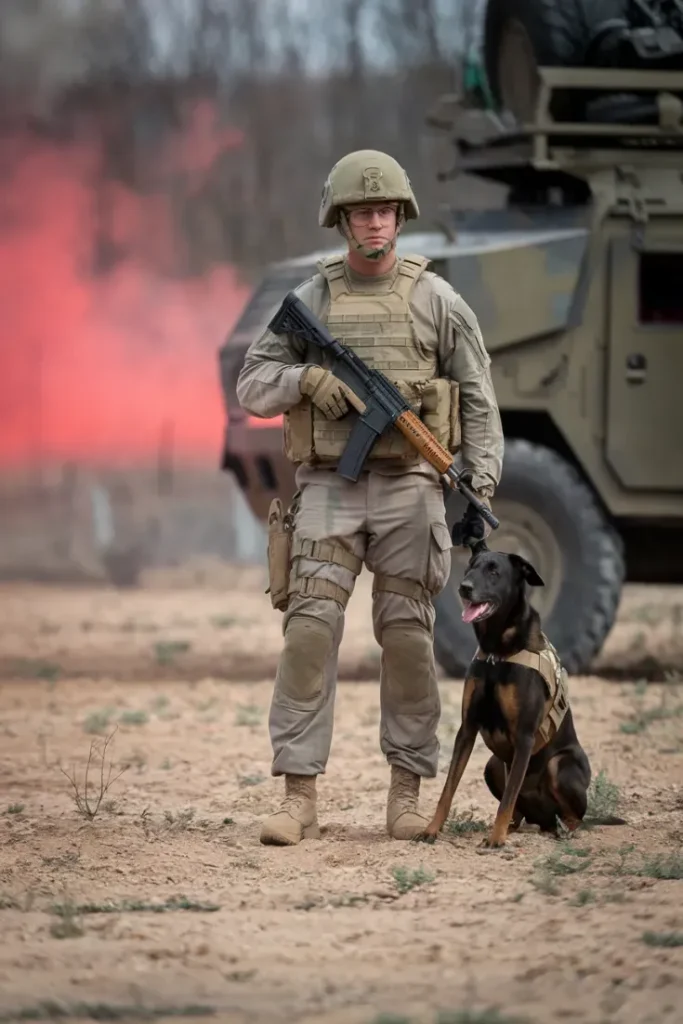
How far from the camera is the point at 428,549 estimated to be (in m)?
5.64

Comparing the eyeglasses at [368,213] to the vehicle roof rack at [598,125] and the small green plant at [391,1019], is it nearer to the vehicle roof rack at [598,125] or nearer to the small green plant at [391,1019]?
the small green plant at [391,1019]

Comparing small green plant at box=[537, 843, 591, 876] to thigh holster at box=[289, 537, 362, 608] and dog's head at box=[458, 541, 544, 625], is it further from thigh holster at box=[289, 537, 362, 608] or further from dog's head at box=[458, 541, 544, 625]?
thigh holster at box=[289, 537, 362, 608]

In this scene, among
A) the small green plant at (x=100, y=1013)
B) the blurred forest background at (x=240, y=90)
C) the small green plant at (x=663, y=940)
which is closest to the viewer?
the small green plant at (x=100, y=1013)

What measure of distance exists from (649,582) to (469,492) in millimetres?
4746

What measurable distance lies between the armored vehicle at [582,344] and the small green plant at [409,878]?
4.12 meters

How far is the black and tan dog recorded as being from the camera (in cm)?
535

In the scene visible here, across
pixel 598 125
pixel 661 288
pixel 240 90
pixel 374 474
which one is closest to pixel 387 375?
pixel 374 474

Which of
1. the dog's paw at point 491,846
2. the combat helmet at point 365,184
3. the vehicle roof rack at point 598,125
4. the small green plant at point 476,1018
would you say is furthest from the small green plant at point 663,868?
the vehicle roof rack at point 598,125

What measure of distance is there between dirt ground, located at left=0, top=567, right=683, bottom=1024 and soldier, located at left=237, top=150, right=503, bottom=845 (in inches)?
13.1

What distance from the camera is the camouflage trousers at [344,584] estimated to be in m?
5.60

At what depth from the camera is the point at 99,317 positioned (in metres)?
18.9

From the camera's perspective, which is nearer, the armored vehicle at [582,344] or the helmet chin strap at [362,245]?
the helmet chin strap at [362,245]

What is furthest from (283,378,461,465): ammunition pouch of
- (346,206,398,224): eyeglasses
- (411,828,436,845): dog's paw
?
(411,828,436,845): dog's paw

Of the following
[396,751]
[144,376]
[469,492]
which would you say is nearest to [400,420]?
[469,492]
